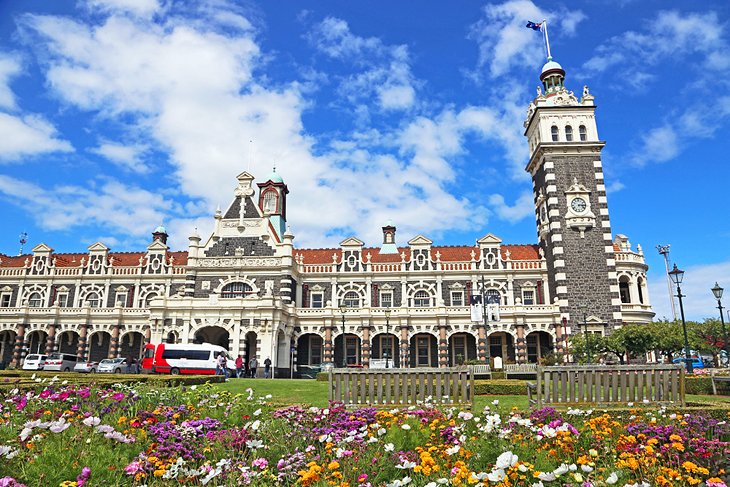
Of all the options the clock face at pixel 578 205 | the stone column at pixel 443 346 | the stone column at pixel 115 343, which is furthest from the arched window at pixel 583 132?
the stone column at pixel 115 343

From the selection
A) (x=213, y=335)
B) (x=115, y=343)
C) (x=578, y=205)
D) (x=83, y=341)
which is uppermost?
(x=578, y=205)

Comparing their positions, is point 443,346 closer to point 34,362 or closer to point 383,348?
point 383,348

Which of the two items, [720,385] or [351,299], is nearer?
[720,385]

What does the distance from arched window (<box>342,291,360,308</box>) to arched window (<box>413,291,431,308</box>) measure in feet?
18.0

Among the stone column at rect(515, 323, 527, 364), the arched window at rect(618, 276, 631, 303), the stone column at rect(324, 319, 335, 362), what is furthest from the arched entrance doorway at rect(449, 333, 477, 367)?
the arched window at rect(618, 276, 631, 303)

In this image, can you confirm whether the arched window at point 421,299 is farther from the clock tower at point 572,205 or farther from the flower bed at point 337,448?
the flower bed at point 337,448

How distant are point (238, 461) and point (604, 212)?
1783 inches

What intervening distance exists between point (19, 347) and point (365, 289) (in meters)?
33.2

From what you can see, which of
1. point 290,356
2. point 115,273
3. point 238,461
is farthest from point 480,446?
point 115,273

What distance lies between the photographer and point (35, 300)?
5103 centimetres

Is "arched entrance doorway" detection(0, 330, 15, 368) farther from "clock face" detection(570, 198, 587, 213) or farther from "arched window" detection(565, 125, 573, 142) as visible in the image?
"arched window" detection(565, 125, 573, 142)

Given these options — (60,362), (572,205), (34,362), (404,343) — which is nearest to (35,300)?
(34,362)

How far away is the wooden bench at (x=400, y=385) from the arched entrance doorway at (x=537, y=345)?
35.6m

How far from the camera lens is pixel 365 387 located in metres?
11.6
